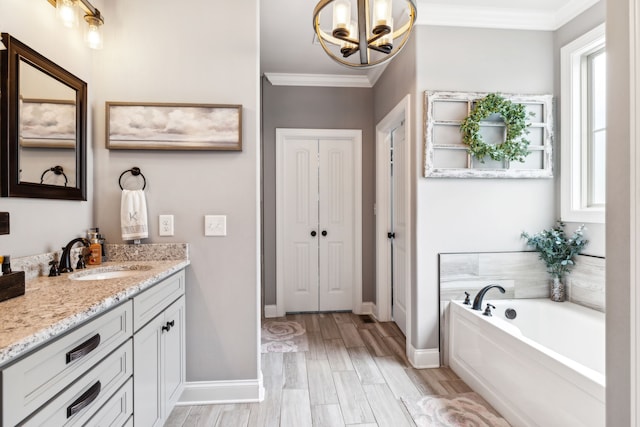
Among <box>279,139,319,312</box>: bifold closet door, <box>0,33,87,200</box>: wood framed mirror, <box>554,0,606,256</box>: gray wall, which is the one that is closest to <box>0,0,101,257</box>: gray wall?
<box>0,33,87,200</box>: wood framed mirror

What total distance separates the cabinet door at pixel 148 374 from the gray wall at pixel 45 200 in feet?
2.14

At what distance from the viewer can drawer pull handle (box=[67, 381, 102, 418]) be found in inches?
38.1

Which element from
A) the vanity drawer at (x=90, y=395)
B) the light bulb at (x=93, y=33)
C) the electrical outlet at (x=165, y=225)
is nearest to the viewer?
the vanity drawer at (x=90, y=395)

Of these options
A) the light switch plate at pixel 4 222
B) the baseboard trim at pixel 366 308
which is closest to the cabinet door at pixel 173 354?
the light switch plate at pixel 4 222

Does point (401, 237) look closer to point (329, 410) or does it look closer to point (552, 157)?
point (552, 157)

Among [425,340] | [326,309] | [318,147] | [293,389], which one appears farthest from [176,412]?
[318,147]

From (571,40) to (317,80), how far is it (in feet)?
7.45

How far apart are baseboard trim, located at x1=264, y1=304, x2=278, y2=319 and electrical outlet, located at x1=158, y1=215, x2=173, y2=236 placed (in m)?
1.93

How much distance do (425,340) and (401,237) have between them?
3.35 ft

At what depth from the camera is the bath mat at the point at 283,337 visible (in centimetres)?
285

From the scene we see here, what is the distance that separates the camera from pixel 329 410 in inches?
78.0

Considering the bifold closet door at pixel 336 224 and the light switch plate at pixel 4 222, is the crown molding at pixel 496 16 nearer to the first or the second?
the bifold closet door at pixel 336 224

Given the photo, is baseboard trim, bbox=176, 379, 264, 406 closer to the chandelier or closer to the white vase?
the chandelier

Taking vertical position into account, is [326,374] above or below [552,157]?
below
